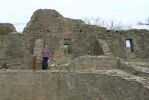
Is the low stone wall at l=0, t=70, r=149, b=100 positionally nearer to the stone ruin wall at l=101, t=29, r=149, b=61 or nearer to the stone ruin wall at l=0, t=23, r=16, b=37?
the stone ruin wall at l=101, t=29, r=149, b=61

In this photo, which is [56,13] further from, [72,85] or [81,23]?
[72,85]

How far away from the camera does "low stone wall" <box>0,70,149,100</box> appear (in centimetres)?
1331

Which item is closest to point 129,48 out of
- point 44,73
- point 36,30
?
point 36,30

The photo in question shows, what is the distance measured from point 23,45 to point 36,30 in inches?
58.2

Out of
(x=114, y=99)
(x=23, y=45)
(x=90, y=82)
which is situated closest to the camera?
(x=114, y=99)

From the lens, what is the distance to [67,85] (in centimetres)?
1502

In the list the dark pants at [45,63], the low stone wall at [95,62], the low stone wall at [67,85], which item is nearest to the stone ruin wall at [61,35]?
the low stone wall at [95,62]

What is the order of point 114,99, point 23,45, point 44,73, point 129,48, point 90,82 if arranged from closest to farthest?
point 114,99 < point 90,82 < point 44,73 < point 23,45 < point 129,48

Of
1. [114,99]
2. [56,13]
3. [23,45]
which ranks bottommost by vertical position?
[114,99]

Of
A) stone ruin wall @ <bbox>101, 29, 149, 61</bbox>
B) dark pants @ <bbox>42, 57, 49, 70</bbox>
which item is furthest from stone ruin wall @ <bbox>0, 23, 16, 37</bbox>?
dark pants @ <bbox>42, 57, 49, 70</bbox>

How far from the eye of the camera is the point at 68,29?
27328 mm

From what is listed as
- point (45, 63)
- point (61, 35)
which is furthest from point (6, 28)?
point (45, 63)

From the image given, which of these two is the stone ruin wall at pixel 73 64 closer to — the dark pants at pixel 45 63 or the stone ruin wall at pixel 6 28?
the dark pants at pixel 45 63

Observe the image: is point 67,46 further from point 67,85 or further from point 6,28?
point 67,85
